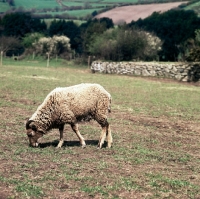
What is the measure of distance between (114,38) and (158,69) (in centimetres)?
1794

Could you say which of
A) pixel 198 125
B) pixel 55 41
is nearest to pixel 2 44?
pixel 55 41

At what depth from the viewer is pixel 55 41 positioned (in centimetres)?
6619

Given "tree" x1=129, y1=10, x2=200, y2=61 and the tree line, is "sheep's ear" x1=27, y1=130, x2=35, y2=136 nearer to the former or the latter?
the tree line

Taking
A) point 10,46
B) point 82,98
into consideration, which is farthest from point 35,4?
point 82,98

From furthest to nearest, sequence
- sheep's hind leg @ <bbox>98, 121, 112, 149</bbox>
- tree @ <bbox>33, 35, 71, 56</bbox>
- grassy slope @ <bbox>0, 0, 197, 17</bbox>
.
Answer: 1. grassy slope @ <bbox>0, 0, 197, 17</bbox>
2. tree @ <bbox>33, 35, 71, 56</bbox>
3. sheep's hind leg @ <bbox>98, 121, 112, 149</bbox>

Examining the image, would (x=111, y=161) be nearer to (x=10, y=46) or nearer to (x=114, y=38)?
(x=114, y=38)

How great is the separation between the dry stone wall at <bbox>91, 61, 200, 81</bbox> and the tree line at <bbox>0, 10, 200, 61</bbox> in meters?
2.20

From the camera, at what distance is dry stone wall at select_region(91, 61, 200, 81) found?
3416cm

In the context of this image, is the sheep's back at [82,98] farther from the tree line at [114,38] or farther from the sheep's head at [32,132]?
the tree line at [114,38]

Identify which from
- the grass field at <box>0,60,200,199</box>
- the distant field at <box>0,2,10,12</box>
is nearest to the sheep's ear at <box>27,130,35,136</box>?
the grass field at <box>0,60,200,199</box>

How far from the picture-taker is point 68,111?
959cm

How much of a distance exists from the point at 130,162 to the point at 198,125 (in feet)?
21.1

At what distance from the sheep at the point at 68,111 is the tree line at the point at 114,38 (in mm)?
27440

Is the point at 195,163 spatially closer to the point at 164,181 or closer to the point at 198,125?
the point at 164,181
